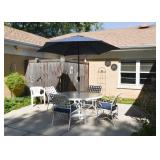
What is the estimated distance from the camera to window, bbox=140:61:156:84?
12398 mm

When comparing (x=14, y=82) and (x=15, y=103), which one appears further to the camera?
(x=14, y=82)

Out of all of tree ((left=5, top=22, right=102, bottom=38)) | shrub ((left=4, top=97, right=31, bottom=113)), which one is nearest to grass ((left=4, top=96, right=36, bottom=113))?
shrub ((left=4, top=97, right=31, bottom=113))

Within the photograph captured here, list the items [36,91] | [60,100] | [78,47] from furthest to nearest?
[36,91], [78,47], [60,100]

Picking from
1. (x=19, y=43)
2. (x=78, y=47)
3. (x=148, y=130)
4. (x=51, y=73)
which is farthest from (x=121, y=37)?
(x=148, y=130)

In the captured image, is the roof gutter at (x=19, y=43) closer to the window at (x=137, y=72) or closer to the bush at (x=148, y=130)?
the window at (x=137, y=72)

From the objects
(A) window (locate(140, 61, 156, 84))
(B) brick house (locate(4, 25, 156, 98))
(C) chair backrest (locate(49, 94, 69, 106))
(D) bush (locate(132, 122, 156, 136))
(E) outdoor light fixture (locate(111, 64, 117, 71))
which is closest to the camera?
(D) bush (locate(132, 122, 156, 136))

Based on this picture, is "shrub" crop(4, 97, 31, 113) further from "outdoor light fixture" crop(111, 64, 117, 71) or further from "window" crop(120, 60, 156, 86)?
"window" crop(120, 60, 156, 86)

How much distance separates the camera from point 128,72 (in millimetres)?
13000

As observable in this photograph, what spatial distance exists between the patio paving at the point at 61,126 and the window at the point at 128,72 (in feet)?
15.5

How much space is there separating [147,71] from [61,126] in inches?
298

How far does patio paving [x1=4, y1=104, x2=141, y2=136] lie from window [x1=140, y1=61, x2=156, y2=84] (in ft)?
15.1

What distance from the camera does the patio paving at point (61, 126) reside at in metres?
6.20

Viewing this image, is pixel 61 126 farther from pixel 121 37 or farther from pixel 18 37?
pixel 121 37
